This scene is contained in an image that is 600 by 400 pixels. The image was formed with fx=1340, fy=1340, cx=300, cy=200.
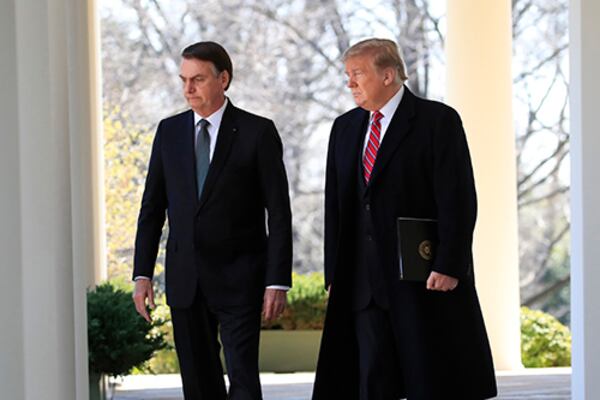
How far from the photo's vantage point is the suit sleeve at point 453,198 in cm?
607

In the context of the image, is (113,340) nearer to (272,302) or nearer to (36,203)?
(272,302)

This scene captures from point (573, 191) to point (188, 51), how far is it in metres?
1.99

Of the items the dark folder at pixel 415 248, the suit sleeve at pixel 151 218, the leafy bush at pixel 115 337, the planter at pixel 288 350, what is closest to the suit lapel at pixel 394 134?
the dark folder at pixel 415 248

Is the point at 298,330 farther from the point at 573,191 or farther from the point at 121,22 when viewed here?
the point at 121,22

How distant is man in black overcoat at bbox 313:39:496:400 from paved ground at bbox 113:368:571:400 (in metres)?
3.38

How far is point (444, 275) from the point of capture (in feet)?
19.9

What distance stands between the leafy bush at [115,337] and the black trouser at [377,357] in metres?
2.47

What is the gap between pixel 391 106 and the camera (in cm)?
631

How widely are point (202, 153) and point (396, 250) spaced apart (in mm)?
1073

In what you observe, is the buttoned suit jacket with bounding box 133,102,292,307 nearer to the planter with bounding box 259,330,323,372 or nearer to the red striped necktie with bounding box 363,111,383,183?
the red striped necktie with bounding box 363,111,383,183

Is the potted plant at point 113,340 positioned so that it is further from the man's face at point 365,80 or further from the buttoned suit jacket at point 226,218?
the man's face at point 365,80

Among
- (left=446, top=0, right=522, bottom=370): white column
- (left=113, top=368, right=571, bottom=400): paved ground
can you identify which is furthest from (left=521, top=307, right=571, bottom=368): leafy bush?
(left=113, top=368, right=571, bottom=400): paved ground

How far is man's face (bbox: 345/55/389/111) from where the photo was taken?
20.4 ft

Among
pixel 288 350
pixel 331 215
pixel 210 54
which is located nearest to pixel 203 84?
pixel 210 54
